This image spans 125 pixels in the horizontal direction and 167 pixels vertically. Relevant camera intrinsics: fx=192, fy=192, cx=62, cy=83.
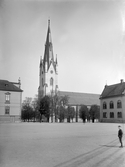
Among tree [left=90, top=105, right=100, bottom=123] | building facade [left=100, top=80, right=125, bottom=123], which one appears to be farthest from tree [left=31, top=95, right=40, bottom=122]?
building facade [left=100, top=80, right=125, bottom=123]

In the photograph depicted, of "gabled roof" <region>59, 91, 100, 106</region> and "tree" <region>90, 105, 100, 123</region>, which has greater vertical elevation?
"gabled roof" <region>59, 91, 100, 106</region>

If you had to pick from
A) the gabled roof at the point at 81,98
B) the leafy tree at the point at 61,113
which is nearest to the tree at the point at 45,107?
the leafy tree at the point at 61,113

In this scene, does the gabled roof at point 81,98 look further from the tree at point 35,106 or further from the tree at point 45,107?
the tree at point 45,107

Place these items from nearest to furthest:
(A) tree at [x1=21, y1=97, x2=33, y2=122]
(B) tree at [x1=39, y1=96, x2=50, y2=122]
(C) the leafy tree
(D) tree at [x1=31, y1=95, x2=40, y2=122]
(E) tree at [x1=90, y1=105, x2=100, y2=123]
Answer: (C) the leafy tree, (B) tree at [x1=39, y1=96, x2=50, y2=122], (D) tree at [x1=31, y1=95, x2=40, y2=122], (E) tree at [x1=90, y1=105, x2=100, y2=123], (A) tree at [x1=21, y1=97, x2=33, y2=122]

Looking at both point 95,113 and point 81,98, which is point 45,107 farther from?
point 81,98

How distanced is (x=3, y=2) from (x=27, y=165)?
343 centimetres

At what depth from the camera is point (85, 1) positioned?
413cm

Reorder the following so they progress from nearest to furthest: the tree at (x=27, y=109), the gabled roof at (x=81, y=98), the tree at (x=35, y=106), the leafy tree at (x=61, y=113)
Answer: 1. the leafy tree at (x=61, y=113)
2. the tree at (x=35, y=106)
3. the tree at (x=27, y=109)
4. the gabled roof at (x=81, y=98)

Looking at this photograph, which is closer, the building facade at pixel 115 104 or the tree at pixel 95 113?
the building facade at pixel 115 104

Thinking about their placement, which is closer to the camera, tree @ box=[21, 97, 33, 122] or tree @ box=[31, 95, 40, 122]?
tree @ box=[31, 95, 40, 122]

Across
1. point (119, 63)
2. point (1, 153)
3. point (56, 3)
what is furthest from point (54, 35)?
point (1, 153)

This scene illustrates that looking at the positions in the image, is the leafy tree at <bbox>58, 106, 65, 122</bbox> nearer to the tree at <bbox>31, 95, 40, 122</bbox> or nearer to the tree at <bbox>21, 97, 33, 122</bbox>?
the tree at <bbox>31, 95, 40, 122</bbox>

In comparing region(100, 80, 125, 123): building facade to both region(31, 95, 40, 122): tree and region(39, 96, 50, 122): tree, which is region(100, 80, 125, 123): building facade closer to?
region(39, 96, 50, 122): tree

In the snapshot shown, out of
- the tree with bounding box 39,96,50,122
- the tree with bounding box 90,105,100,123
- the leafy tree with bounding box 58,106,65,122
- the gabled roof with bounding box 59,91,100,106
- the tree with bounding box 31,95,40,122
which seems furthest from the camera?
the gabled roof with bounding box 59,91,100,106
